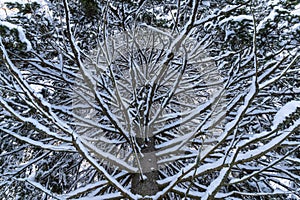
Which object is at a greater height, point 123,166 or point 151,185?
point 123,166

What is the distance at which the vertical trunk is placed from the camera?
9.89 feet

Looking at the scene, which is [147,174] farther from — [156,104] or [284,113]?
[156,104]

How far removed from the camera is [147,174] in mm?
3191

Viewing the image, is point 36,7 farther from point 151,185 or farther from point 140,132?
point 151,185

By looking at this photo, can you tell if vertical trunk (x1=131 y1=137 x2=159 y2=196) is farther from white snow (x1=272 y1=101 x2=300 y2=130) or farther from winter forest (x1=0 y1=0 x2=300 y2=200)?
white snow (x1=272 y1=101 x2=300 y2=130)

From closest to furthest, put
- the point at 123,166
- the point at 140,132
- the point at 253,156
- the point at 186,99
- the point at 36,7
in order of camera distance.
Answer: the point at 253,156 → the point at 123,166 → the point at 140,132 → the point at 36,7 → the point at 186,99

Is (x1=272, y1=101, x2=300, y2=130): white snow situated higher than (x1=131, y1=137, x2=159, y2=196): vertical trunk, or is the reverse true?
(x1=272, y1=101, x2=300, y2=130): white snow

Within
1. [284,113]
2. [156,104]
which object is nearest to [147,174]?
[284,113]

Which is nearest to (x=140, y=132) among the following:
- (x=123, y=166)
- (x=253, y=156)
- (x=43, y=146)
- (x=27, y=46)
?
(x=123, y=166)

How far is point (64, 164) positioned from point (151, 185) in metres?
2.27

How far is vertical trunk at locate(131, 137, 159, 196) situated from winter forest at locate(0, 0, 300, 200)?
13 mm

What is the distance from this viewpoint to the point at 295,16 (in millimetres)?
3721

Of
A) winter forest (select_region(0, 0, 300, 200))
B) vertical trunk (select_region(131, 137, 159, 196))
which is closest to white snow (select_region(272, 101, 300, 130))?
winter forest (select_region(0, 0, 300, 200))

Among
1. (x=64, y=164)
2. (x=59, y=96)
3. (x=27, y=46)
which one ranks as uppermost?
(x=27, y=46)
